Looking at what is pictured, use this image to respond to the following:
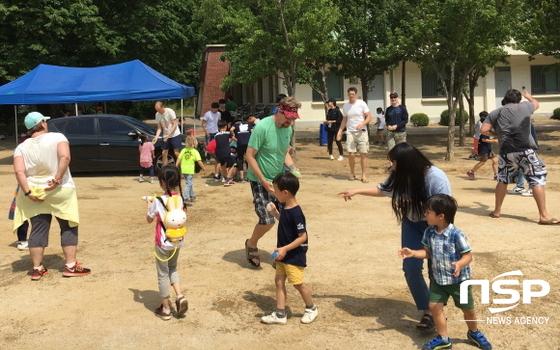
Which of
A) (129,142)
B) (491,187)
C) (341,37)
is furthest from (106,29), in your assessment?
(491,187)

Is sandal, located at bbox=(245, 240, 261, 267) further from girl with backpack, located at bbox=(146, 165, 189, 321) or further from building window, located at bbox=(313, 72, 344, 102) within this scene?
building window, located at bbox=(313, 72, 344, 102)

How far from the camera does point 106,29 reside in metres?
26.3

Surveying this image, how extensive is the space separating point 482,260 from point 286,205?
9.40 feet

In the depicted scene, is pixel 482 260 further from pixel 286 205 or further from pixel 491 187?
pixel 491 187

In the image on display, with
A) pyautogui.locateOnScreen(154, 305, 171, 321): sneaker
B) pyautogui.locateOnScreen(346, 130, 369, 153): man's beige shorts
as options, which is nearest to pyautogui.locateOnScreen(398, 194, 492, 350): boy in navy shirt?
pyautogui.locateOnScreen(154, 305, 171, 321): sneaker

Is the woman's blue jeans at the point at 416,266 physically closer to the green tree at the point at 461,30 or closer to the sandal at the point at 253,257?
the sandal at the point at 253,257

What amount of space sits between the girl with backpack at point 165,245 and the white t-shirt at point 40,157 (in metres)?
1.60

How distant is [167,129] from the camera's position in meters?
14.5

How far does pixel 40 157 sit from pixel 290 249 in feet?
9.85

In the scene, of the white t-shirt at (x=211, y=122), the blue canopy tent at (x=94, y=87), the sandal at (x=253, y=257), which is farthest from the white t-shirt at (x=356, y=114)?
the sandal at (x=253, y=257)

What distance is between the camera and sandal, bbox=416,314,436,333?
529cm

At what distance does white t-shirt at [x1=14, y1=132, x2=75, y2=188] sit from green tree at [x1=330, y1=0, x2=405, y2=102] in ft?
57.3

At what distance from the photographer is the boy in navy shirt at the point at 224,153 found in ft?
44.3

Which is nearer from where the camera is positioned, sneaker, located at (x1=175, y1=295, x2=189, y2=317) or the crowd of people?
the crowd of people
